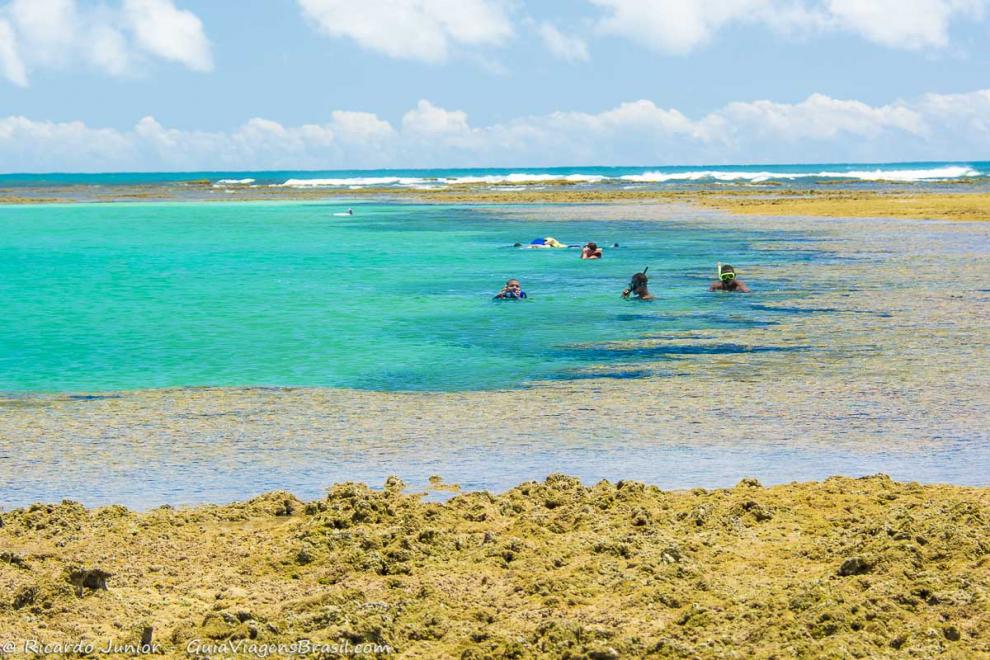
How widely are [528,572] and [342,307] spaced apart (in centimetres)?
2038

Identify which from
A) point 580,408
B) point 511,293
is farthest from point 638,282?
point 580,408

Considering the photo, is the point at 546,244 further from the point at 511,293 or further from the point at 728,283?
the point at 728,283

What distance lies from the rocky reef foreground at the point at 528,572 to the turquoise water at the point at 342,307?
7.15m

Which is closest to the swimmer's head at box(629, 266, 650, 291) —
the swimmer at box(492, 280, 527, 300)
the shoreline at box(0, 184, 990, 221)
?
the swimmer at box(492, 280, 527, 300)

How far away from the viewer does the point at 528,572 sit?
8891mm

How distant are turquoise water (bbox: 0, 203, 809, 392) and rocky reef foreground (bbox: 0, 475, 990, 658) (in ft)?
23.5

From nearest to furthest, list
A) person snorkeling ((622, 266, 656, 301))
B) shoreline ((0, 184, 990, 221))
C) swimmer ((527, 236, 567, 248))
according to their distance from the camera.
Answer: person snorkeling ((622, 266, 656, 301)) → swimmer ((527, 236, 567, 248)) → shoreline ((0, 184, 990, 221))

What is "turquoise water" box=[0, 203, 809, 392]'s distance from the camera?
19.4 meters

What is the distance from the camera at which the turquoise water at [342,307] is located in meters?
19.4

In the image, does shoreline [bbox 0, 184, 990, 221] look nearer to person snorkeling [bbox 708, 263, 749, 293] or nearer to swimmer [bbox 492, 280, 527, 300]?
person snorkeling [bbox 708, 263, 749, 293]

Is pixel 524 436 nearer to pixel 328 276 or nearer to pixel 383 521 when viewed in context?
pixel 383 521

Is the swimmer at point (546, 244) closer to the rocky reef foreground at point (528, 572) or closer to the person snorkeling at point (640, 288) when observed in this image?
the person snorkeling at point (640, 288)

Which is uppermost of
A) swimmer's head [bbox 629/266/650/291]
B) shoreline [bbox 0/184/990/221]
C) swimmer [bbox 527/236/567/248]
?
swimmer's head [bbox 629/266/650/291]

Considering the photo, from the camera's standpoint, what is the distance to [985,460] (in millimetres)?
12367
